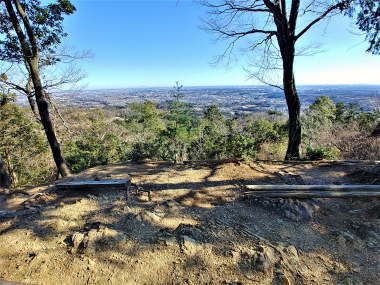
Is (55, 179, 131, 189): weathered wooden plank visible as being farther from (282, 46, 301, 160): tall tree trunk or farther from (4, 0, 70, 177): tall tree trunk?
(282, 46, 301, 160): tall tree trunk

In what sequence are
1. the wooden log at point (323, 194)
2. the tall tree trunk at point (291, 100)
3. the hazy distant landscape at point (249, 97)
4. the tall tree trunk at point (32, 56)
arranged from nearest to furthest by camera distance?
the wooden log at point (323, 194) < the tall tree trunk at point (32, 56) < the tall tree trunk at point (291, 100) < the hazy distant landscape at point (249, 97)

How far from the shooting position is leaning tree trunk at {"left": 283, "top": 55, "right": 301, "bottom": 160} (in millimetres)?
5035

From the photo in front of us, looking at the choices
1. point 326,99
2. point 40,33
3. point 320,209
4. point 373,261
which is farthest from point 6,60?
point 326,99

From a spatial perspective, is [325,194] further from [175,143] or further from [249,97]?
[249,97]

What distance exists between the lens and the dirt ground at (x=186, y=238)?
175 cm

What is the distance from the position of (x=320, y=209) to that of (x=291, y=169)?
164 centimetres

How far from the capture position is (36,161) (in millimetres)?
9078

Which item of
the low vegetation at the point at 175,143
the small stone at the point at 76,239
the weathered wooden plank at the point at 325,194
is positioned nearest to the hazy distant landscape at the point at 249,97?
the low vegetation at the point at 175,143

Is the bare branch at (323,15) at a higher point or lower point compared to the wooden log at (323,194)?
higher

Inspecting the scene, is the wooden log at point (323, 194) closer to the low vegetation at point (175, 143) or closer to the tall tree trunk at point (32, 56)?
the low vegetation at point (175, 143)

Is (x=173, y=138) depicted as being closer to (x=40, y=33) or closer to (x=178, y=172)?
(x=178, y=172)

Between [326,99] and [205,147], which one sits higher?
[326,99]

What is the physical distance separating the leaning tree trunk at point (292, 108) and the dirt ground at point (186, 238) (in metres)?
1.94

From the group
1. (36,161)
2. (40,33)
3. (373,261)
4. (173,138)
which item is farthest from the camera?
(36,161)
